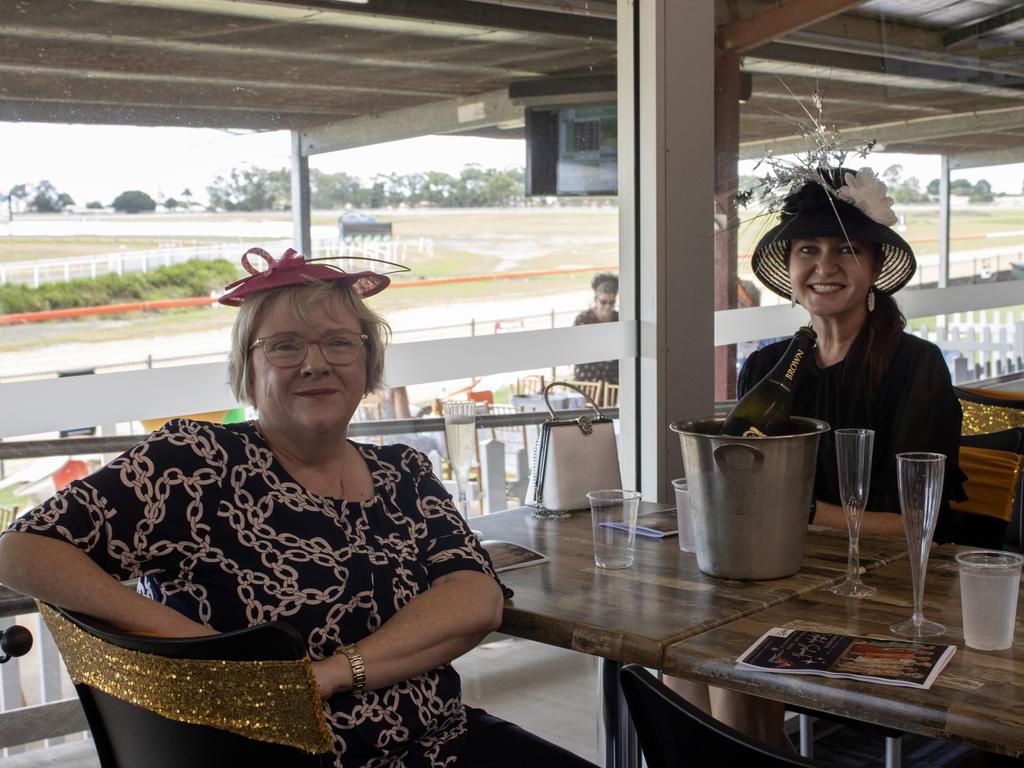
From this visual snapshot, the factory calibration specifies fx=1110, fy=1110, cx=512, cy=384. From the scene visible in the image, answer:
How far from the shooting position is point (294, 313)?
184 cm

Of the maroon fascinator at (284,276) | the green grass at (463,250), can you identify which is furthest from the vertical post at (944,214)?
the maroon fascinator at (284,276)

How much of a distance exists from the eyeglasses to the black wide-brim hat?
110 cm

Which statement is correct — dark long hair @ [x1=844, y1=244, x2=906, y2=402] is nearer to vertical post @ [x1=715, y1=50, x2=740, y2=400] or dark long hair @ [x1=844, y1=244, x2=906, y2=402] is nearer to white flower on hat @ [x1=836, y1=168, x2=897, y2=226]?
white flower on hat @ [x1=836, y1=168, x2=897, y2=226]

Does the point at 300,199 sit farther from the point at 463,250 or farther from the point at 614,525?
the point at 614,525

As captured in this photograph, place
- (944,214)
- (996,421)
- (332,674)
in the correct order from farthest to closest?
1. (944,214)
2. (996,421)
3. (332,674)

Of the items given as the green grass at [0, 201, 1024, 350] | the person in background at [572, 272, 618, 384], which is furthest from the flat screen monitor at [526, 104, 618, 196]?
the person in background at [572, 272, 618, 384]

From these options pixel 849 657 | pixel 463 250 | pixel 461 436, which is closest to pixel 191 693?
pixel 849 657

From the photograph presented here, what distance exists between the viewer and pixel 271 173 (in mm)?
2416

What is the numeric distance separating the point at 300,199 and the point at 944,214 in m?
2.90

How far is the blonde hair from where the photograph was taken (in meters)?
1.85

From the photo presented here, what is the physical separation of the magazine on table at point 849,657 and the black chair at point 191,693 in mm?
567

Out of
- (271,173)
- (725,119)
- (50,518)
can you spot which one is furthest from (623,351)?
(50,518)

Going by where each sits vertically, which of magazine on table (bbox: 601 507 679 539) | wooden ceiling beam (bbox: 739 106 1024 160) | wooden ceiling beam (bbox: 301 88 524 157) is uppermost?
wooden ceiling beam (bbox: 739 106 1024 160)

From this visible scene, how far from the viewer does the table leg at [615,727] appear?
182 cm
